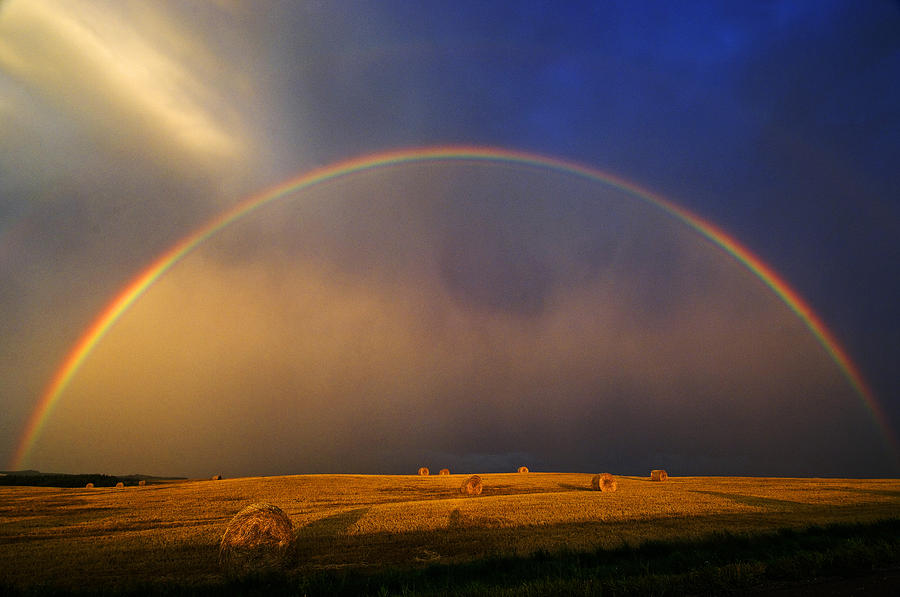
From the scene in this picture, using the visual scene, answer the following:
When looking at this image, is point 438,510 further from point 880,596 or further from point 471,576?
point 880,596

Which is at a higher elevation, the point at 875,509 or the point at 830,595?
the point at 875,509

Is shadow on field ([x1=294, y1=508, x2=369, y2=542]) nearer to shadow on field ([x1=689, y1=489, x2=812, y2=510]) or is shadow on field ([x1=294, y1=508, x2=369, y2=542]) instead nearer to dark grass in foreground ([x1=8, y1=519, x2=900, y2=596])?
dark grass in foreground ([x1=8, y1=519, x2=900, y2=596])

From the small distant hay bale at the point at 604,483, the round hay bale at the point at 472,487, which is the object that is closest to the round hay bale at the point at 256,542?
the round hay bale at the point at 472,487

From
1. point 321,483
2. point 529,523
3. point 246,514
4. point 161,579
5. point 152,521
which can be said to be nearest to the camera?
point 161,579

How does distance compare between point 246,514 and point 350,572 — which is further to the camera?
point 246,514

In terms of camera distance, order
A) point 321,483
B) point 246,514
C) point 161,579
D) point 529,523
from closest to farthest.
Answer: point 161,579 < point 246,514 < point 529,523 < point 321,483

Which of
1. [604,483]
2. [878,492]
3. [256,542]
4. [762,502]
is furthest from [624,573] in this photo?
[878,492]

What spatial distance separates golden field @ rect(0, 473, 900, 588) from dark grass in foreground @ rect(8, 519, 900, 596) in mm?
1593

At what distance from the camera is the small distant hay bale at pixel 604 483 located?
38875mm

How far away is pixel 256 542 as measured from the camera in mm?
16359

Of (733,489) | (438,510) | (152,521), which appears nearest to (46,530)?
(152,521)

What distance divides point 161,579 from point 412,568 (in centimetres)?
643

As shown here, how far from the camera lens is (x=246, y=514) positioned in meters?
17.4

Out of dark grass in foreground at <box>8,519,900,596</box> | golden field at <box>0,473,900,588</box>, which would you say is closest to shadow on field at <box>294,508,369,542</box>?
golden field at <box>0,473,900,588</box>
